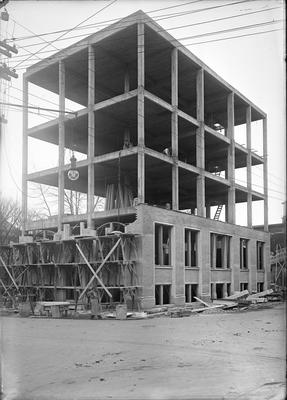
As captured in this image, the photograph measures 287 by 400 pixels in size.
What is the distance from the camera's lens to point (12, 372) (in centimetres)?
917

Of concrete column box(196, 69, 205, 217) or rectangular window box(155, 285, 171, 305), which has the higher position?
concrete column box(196, 69, 205, 217)

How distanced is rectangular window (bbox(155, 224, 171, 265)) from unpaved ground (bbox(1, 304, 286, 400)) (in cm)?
811

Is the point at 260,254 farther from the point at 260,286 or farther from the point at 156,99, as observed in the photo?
the point at 156,99

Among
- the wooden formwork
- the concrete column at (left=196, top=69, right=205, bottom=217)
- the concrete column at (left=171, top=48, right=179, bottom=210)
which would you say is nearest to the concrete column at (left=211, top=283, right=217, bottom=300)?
the concrete column at (left=196, top=69, right=205, bottom=217)

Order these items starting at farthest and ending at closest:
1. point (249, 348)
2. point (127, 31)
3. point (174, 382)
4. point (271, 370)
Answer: point (127, 31)
point (249, 348)
point (271, 370)
point (174, 382)

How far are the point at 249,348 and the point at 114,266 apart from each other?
12784mm

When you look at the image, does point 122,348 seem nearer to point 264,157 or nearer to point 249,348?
point 249,348

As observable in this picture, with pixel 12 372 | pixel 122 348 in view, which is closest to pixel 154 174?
pixel 122 348

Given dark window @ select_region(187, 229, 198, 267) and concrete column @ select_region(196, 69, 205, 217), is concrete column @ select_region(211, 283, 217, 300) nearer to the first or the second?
dark window @ select_region(187, 229, 198, 267)

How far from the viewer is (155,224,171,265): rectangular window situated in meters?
24.8

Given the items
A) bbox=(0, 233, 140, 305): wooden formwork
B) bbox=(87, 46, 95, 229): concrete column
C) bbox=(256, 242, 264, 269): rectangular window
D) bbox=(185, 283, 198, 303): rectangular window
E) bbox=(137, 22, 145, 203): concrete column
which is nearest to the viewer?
bbox=(0, 233, 140, 305): wooden formwork

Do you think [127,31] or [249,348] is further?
[127,31]

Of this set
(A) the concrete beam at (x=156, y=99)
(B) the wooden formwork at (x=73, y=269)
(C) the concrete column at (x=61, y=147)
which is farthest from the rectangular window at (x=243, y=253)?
(C) the concrete column at (x=61, y=147)

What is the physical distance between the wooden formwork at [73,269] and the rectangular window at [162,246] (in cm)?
221
